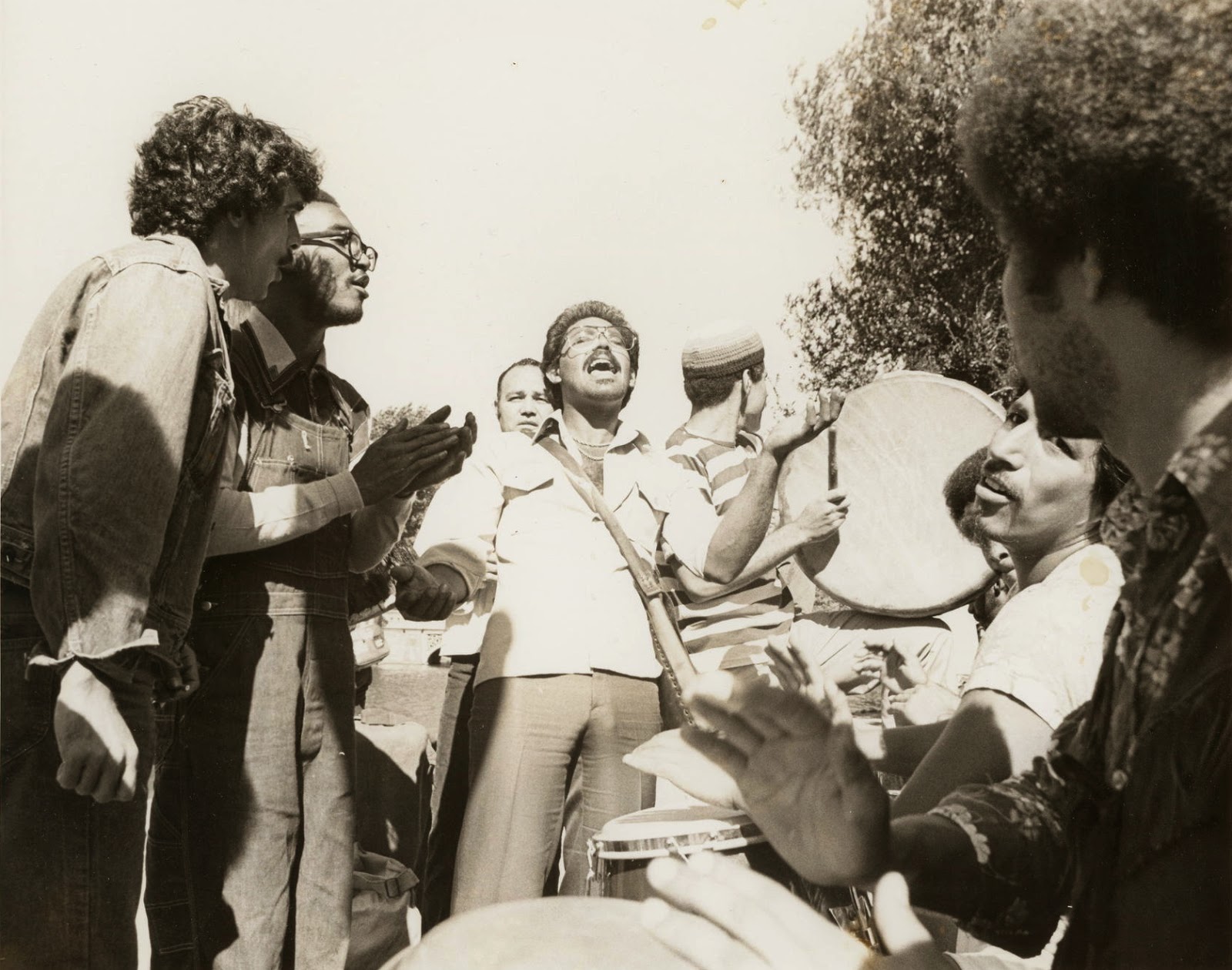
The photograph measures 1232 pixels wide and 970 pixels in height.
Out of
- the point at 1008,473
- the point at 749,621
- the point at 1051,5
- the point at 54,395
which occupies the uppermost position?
the point at 1051,5

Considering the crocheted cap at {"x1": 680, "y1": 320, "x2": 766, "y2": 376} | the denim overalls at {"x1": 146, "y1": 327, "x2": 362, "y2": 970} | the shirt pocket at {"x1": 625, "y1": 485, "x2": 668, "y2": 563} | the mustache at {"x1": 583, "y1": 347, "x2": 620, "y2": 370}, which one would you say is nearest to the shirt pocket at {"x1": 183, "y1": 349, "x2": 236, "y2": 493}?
the denim overalls at {"x1": 146, "y1": 327, "x2": 362, "y2": 970}

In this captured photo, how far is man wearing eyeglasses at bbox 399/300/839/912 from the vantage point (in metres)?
3.40

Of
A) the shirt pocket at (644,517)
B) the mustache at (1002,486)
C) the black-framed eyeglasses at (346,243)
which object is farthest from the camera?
the shirt pocket at (644,517)

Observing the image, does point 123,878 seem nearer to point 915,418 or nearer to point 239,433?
point 239,433

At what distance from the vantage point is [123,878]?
208 centimetres

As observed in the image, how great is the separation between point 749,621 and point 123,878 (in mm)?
2164

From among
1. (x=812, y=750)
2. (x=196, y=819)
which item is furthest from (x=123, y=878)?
(x=812, y=750)

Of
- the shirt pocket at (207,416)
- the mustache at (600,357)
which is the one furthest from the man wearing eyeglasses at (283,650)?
the mustache at (600,357)

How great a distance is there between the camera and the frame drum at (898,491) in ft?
12.4

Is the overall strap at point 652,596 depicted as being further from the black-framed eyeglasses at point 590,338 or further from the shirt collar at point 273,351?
the shirt collar at point 273,351

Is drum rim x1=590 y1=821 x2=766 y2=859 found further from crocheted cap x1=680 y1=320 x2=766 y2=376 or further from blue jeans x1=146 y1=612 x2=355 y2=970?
crocheted cap x1=680 y1=320 x2=766 y2=376

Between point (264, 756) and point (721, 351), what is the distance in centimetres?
218

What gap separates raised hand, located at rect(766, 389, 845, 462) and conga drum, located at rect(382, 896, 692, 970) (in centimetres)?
248

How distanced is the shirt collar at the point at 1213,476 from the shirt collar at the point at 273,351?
2276 mm
